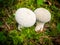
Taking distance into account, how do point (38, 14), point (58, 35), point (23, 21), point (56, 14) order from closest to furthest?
point (23, 21) → point (38, 14) → point (58, 35) → point (56, 14)

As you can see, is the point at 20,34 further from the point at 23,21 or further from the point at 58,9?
the point at 58,9

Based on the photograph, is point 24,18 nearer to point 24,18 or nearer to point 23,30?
point 24,18

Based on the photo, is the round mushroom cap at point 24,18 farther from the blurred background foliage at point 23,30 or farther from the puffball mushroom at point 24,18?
the blurred background foliage at point 23,30

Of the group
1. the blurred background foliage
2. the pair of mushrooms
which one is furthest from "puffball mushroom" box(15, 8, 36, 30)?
the blurred background foliage

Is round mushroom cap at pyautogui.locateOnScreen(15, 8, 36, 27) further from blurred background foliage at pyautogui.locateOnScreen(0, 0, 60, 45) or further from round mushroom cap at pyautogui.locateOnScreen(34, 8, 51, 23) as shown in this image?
blurred background foliage at pyautogui.locateOnScreen(0, 0, 60, 45)

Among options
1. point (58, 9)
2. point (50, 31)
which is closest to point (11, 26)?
point (50, 31)

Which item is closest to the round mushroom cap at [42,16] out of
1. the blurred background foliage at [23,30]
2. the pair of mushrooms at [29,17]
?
the pair of mushrooms at [29,17]

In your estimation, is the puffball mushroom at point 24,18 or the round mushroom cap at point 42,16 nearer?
the puffball mushroom at point 24,18

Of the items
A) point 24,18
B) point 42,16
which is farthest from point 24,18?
point 42,16
